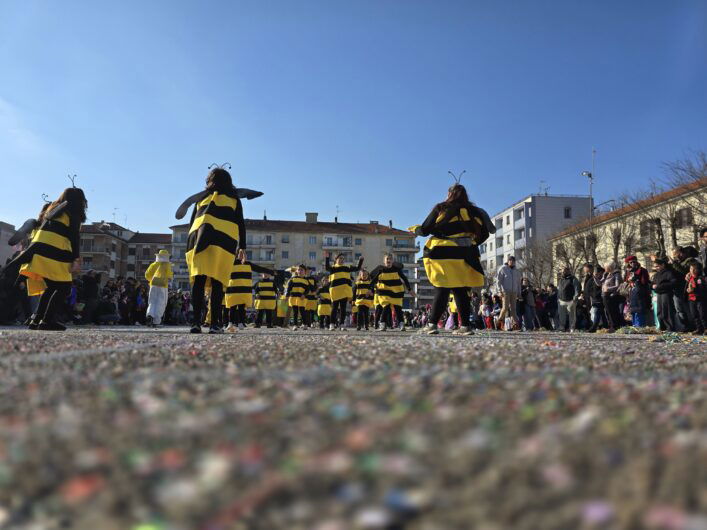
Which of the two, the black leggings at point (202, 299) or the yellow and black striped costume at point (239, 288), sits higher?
the yellow and black striped costume at point (239, 288)

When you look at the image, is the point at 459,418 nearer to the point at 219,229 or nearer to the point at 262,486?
the point at 262,486

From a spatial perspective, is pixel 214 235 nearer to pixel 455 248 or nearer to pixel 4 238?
pixel 455 248

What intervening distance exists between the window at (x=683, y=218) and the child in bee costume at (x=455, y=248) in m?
36.2

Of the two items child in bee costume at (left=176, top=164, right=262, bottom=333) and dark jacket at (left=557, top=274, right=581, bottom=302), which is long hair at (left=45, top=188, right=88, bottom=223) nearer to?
child in bee costume at (left=176, top=164, right=262, bottom=333)

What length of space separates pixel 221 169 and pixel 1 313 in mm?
10777

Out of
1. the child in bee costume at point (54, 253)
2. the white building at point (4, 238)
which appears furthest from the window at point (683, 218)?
the white building at point (4, 238)

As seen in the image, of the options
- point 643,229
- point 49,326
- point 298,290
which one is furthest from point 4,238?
point 49,326

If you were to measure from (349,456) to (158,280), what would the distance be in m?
16.1

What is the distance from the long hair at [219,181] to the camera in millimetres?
8578

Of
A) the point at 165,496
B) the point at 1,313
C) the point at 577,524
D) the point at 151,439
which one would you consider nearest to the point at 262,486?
the point at 165,496

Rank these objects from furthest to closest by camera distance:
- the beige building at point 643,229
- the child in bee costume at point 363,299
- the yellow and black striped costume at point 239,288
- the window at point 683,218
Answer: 1. the window at point 683,218
2. the beige building at point 643,229
3. the child in bee costume at point 363,299
4. the yellow and black striped costume at point 239,288

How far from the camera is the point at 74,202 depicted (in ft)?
29.6

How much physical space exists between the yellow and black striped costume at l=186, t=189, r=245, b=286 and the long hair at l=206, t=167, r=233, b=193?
0.06 metres

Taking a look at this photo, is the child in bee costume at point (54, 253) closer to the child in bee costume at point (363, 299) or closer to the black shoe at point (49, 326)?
the black shoe at point (49, 326)
